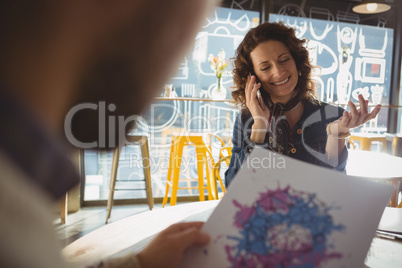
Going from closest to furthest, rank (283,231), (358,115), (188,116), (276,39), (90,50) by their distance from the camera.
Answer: (90,50) < (283,231) < (358,115) < (276,39) < (188,116)

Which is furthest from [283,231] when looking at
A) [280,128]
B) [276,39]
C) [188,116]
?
[188,116]

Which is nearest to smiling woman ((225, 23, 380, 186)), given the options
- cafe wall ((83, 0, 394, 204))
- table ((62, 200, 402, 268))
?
table ((62, 200, 402, 268))

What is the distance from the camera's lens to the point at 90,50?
31 centimetres

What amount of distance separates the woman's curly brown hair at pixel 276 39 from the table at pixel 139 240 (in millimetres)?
957

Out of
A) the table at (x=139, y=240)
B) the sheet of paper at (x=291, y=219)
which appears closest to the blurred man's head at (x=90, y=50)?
the sheet of paper at (x=291, y=219)

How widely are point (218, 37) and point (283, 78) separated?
102 inches

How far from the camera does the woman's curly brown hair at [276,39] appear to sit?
1.69m

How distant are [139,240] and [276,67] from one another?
1.23 metres

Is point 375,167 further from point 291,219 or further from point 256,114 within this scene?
point 291,219

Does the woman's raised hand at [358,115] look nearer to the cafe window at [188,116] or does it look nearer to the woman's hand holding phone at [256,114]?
the woman's hand holding phone at [256,114]

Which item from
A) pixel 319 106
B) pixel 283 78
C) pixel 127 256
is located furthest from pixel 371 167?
pixel 127 256

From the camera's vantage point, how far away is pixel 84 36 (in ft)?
0.96

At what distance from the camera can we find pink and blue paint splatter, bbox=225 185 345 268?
51 cm

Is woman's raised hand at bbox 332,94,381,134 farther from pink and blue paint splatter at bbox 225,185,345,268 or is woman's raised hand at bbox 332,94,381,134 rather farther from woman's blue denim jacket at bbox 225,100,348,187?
pink and blue paint splatter at bbox 225,185,345,268
